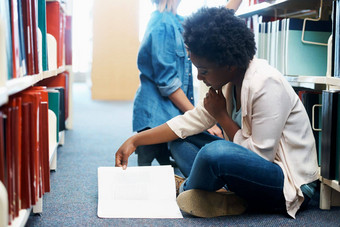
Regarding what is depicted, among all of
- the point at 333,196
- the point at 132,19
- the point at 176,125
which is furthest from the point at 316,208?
the point at 132,19

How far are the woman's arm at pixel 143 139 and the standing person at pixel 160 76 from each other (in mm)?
253

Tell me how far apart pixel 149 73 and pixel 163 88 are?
0.11 meters

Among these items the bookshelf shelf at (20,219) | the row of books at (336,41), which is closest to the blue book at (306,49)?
the row of books at (336,41)

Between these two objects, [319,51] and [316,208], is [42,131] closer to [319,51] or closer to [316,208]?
[316,208]

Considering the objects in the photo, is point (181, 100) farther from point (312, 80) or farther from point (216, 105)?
point (312, 80)

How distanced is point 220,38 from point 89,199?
715 millimetres

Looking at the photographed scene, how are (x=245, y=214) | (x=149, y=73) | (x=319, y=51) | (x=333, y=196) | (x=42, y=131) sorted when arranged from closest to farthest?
(x=42, y=131)
(x=245, y=214)
(x=333, y=196)
(x=319, y=51)
(x=149, y=73)

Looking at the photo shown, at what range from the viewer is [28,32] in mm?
1191

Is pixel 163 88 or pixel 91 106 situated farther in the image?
pixel 91 106

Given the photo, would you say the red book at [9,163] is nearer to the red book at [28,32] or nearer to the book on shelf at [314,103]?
the red book at [28,32]

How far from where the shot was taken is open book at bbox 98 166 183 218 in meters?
1.36

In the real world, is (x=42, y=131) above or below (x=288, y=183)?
above

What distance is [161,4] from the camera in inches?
72.2

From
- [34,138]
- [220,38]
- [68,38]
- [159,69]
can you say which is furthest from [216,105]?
[68,38]
